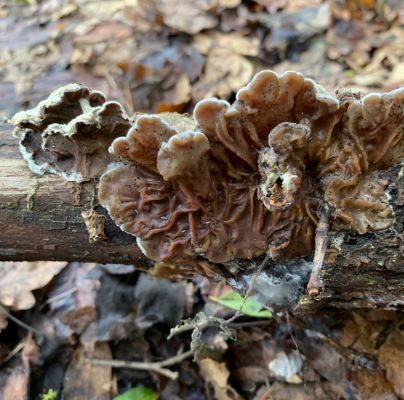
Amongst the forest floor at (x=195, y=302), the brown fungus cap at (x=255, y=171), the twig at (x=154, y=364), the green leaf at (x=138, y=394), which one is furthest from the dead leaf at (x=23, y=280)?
the brown fungus cap at (x=255, y=171)

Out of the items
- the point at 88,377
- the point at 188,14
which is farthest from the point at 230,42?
the point at 88,377

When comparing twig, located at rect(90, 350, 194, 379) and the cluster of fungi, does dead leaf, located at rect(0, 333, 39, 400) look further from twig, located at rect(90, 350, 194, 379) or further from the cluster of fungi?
the cluster of fungi

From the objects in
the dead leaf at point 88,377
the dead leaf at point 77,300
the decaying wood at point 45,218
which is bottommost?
the dead leaf at point 88,377

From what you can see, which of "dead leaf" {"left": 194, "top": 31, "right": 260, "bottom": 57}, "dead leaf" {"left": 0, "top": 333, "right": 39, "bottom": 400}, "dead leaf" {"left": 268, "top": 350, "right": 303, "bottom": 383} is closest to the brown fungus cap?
"dead leaf" {"left": 268, "top": 350, "right": 303, "bottom": 383}

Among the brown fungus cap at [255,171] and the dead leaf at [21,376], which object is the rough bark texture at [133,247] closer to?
the brown fungus cap at [255,171]

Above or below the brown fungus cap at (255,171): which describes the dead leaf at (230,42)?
below

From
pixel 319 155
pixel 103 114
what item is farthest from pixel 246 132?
pixel 103 114
